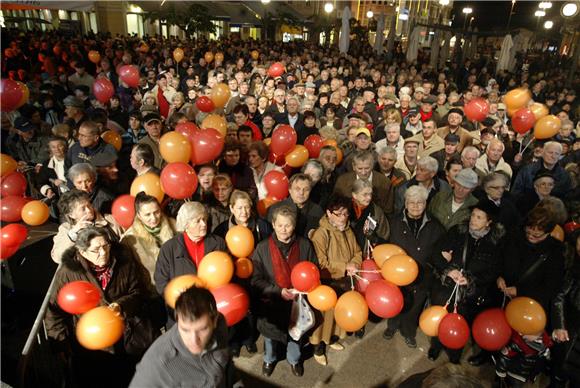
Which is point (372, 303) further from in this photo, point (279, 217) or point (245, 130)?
point (245, 130)

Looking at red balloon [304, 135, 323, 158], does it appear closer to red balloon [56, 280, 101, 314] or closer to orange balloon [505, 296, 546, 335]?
orange balloon [505, 296, 546, 335]

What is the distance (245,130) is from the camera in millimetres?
5121

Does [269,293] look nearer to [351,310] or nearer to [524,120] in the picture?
[351,310]

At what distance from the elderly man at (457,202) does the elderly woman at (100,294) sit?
9.77 ft

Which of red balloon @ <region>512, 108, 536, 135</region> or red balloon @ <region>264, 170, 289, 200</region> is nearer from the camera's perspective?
red balloon @ <region>264, 170, 289, 200</region>

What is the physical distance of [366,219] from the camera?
362cm

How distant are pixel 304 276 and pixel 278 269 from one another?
0.29 m

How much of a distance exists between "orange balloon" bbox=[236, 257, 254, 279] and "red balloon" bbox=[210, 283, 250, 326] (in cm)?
43

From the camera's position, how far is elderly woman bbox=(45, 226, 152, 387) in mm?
2660

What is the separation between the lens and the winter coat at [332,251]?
343cm

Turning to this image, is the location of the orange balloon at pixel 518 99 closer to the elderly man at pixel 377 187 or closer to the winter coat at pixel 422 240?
the elderly man at pixel 377 187

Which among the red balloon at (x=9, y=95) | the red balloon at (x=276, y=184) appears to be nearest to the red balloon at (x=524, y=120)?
the red balloon at (x=276, y=184)

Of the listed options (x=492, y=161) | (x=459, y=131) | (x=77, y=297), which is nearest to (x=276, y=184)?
(x=77, y=297)

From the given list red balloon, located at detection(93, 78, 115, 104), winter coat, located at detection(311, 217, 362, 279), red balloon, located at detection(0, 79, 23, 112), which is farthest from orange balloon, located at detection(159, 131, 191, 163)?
red balloon, located at detection(93, 78, 115, 104)
